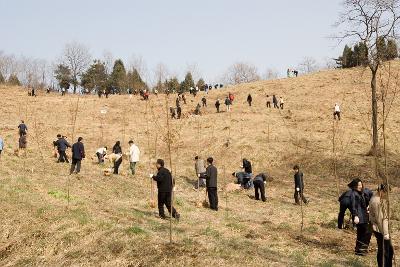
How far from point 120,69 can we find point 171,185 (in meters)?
68.9

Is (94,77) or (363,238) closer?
(363,238)

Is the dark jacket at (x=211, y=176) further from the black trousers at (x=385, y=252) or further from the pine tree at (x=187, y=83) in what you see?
the pine tree at (x=187, y=83)

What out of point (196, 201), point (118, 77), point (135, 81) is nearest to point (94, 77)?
point (118, 77)

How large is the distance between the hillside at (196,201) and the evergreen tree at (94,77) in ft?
114

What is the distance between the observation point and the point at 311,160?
26609 millimetres

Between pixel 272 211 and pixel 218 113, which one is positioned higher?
pixel 218 113

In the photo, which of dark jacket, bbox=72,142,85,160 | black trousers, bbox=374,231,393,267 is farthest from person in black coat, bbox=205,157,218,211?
black trousers, bbox=374,231,393,267

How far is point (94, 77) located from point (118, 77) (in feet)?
13.9

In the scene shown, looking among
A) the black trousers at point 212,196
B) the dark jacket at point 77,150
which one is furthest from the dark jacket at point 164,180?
the dark jacket at point 77,150

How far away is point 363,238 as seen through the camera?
9.52 m

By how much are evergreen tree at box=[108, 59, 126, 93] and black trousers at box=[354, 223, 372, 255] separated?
69603mm

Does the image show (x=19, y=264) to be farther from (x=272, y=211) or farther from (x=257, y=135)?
(x=257, y=135)

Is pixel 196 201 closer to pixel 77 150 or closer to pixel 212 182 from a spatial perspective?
pixel 212 182

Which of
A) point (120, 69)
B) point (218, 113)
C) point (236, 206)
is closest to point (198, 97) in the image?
point (218, 113)
